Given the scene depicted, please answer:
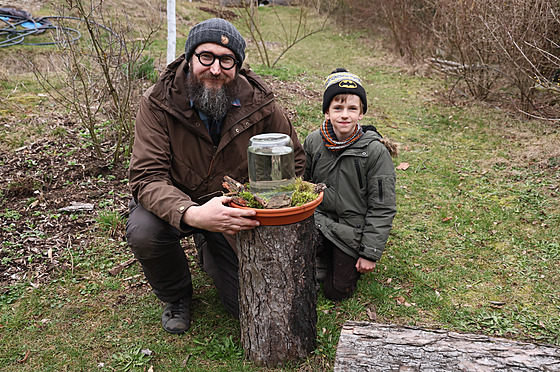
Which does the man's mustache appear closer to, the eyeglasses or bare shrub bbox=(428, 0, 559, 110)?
the eyeglasses

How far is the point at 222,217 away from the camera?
2.35 m

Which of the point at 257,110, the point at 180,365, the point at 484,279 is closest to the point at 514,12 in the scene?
the point at 484,279

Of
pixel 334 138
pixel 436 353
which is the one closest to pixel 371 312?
pixel 436 353

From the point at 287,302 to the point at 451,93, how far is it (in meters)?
8.24

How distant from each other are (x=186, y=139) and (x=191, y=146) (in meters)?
0.06

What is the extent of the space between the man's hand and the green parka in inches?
47.2

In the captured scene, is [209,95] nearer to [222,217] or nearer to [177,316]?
[222,217]

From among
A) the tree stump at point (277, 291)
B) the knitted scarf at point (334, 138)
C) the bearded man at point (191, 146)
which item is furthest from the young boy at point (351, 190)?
the tree stump at point (277, 291)

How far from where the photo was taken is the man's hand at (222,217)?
233cm

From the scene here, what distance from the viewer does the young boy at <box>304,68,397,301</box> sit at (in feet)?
10.9

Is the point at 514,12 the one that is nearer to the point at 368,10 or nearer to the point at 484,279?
the point at 484,279

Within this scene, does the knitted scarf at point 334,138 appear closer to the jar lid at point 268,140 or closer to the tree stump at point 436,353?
the jar lid at point 268,140

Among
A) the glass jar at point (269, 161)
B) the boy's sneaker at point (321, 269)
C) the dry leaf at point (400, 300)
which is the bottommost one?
the dry leaf at point (400, 300)

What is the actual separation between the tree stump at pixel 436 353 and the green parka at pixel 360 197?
1.08m
